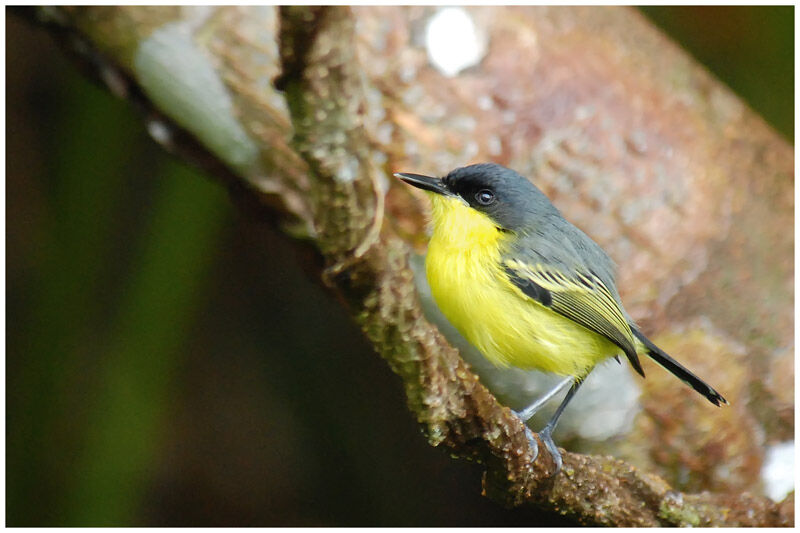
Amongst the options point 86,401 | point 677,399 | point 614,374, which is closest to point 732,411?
point 677,399

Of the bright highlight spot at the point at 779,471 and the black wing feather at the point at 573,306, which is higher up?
the black wing feather at the point at 573,306

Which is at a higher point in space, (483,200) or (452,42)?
(452,42)

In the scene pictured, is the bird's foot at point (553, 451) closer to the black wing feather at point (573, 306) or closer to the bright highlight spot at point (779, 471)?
the black wing feather at point (573, 306)

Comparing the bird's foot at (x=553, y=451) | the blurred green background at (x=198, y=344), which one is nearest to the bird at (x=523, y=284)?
the bird's foot at (x=553, y=451)

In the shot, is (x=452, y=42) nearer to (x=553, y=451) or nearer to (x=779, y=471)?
(x=553, y=451)

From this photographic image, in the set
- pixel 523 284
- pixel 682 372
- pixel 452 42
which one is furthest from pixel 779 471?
pixel 452 42

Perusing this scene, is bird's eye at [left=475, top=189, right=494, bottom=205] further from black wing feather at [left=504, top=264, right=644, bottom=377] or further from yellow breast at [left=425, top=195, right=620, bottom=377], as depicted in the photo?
black wing feather at [left=504, top=264, right=644, bottom=377]
